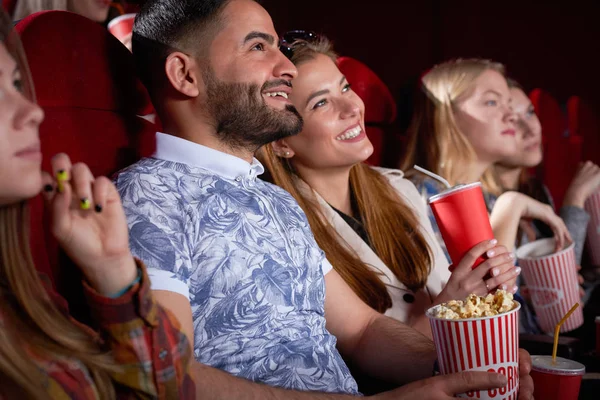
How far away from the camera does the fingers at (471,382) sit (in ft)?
3.31

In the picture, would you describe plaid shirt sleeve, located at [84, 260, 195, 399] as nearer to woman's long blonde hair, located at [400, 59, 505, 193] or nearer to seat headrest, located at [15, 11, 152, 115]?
seat headrest, located at [15, 11, 152, 115]

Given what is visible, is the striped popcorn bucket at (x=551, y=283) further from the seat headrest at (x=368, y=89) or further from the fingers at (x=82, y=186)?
the fingers at (x=82, y=186)

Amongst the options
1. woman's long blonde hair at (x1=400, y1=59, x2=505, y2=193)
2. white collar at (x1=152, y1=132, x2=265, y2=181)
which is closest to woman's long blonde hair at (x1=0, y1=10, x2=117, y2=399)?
white collar at (x1=152, y1=132, x2=265, y2=181)

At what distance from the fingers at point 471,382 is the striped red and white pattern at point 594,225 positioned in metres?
1.47

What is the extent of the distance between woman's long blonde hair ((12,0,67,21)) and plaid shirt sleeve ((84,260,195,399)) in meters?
1.03

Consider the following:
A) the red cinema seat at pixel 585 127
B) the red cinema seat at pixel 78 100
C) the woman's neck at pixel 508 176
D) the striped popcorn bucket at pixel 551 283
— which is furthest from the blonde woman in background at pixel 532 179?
the red cinema seat at pixel 78 100

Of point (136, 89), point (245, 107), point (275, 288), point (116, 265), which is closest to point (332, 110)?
point (245, 107)

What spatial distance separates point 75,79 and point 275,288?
0.47 meters

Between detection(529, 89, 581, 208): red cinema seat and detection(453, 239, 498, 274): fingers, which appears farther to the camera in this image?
detection(529, 89, 581, 208): red cinema seat

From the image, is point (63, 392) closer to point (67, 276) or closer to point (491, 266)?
point (67, 276)

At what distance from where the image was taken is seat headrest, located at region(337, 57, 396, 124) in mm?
1979

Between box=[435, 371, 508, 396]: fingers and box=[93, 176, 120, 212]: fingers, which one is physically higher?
box=[93, 176, 120, 212]: fingers

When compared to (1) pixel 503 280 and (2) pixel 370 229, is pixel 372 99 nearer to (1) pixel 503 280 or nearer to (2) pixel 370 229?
(2) pixel 370 229

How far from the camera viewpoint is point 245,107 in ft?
4.00
